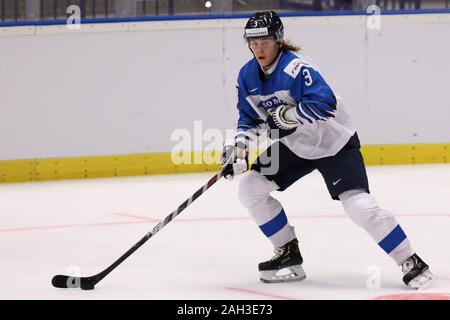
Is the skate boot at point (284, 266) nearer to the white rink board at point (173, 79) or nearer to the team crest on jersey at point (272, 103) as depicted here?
the team crest on jersey at point (272, 103)

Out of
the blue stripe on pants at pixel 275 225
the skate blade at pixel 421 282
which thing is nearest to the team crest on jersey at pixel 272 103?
the blue stripe on pants at pixel 275 225

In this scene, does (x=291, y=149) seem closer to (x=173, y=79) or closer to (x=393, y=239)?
(x=393, y=239)

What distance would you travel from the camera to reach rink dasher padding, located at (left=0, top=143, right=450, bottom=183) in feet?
26.7

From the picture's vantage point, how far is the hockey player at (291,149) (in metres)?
4.20

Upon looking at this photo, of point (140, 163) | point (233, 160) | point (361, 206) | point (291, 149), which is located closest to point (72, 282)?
point (233, 160)

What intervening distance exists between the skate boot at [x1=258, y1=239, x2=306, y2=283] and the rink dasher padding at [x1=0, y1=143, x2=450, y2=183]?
3.65 metres

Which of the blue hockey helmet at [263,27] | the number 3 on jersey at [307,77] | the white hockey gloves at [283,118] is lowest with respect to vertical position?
the white hockey gloves at [283,118]

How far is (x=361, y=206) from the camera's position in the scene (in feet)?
13.7

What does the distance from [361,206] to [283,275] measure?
49 centimetres

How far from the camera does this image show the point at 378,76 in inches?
338

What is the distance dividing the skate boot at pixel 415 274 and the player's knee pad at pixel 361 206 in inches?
8.9

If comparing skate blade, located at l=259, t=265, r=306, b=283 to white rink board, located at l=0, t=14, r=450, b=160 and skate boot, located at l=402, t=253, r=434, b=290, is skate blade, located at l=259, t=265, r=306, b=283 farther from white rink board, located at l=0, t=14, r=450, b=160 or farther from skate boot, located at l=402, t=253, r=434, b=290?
white rink board, located at l=0, t=14, r=450, b=160
